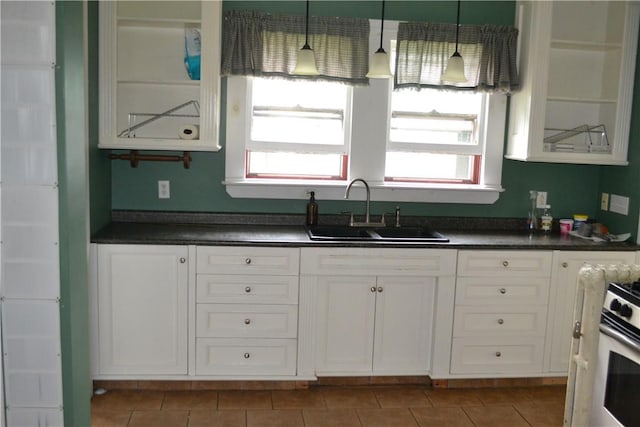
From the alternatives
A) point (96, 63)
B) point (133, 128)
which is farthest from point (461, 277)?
point (96, 63)

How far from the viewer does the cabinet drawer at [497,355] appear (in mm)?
3627

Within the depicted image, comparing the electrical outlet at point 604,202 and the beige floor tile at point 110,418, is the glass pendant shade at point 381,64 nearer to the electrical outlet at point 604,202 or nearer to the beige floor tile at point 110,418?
the electrical outlet at point 604,202

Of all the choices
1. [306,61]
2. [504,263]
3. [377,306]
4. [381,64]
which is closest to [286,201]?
[377,306]

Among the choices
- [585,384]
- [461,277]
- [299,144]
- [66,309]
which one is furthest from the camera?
[299,144]

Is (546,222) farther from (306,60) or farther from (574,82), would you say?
(306,60)

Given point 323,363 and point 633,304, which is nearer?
point 633,304

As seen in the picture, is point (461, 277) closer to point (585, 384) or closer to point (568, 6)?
point (585, 384)

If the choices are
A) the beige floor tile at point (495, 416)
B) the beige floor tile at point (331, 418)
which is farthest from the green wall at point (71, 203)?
the beige floor tile at point (495, 416)

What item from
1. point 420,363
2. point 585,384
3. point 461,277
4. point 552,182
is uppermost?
point 552,182

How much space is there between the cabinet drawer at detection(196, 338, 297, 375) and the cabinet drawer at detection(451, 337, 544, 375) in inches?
36.1

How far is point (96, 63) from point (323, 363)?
6.54ft

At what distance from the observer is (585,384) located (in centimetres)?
271

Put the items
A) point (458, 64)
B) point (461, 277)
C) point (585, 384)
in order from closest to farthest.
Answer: point (585, 384)
point (458, 64)
point (461, 277)

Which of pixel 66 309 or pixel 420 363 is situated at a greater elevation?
pixel 66 309
